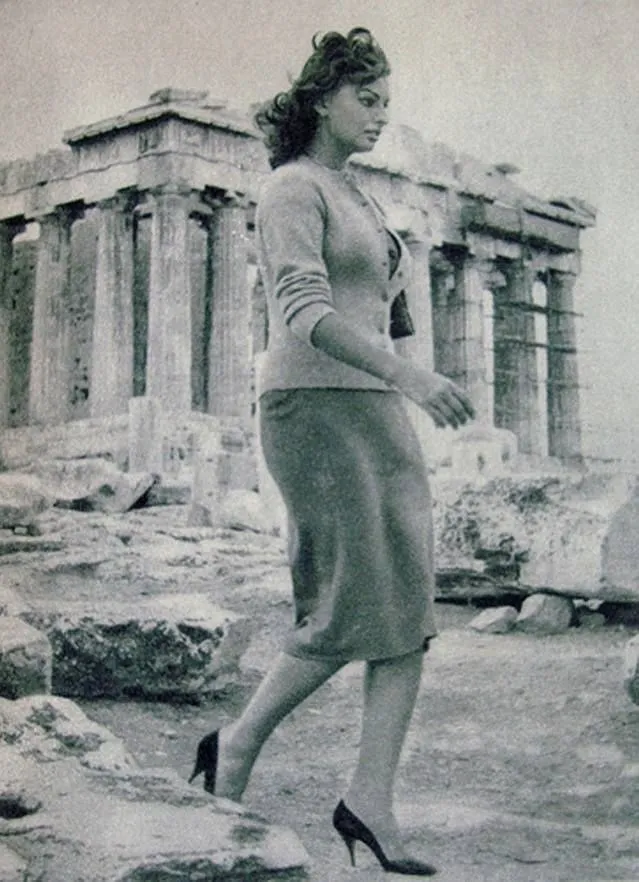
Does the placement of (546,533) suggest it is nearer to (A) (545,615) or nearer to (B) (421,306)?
(A) (545,615)

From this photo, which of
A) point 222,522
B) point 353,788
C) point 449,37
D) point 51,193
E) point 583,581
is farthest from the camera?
point 51,193

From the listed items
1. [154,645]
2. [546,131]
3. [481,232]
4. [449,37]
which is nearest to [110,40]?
[449,37]

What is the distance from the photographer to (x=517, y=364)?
2736cm

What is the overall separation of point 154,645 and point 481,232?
22.5 m

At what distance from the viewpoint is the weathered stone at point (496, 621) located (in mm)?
5387

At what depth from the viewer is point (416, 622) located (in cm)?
310

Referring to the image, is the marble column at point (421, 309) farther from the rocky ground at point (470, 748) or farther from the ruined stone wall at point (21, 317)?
the rocky ground at point (470, 748)

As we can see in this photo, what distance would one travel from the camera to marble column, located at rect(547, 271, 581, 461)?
26531mm

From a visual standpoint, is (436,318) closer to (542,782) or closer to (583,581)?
(583,581)

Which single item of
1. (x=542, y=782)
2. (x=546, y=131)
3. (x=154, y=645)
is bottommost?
(x=542, y=782)

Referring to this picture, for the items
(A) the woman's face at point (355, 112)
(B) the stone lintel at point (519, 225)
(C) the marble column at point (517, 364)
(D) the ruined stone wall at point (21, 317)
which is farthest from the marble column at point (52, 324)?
(A) the woman's face at point (355, 112)

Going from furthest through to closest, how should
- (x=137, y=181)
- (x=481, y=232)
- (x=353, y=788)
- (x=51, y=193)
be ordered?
(x=481, y=232)
(x=51, y=193)
(x=137, y=181)
(x=353, y=788)

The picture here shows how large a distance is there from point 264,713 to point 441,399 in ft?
2.75

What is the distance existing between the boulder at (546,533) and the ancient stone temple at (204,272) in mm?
13023
